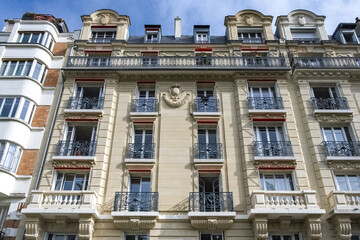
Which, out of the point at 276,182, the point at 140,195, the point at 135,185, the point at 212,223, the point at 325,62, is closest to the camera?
the point at 212,223

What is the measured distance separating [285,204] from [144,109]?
792 cm

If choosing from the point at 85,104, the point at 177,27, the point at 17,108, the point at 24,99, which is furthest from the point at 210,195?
the point at 177,27

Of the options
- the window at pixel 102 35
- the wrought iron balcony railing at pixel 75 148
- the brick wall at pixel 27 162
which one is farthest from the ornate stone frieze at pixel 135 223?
the window at pixel 102 35

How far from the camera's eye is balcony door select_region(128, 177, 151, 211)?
12.5 meters

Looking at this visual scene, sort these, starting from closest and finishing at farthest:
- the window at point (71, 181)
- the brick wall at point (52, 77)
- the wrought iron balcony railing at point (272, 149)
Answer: the window at point (71, 181) → the wrought iron balcony railing at point (272, 149) → the brick wall at point (52, 77)

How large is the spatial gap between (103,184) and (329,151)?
10.2m

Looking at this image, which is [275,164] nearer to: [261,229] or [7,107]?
[261,229]

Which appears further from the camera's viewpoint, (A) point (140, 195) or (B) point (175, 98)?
(B) point (175, 98)

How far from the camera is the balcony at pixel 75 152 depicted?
44.3ft

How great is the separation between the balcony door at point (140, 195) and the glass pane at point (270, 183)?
5159mm

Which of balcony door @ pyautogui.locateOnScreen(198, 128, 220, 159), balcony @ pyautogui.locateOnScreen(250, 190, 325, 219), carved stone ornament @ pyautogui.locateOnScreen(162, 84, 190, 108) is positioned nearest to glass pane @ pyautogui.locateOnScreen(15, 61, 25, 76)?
carved stone ornament @ pyautogui.locateOnScreen(162, 84, 190, 108)

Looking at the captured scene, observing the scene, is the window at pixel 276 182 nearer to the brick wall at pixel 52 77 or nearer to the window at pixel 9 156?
the window at pixel 9 156

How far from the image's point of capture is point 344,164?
44.3 ft

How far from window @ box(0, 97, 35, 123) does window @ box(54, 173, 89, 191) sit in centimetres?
345
